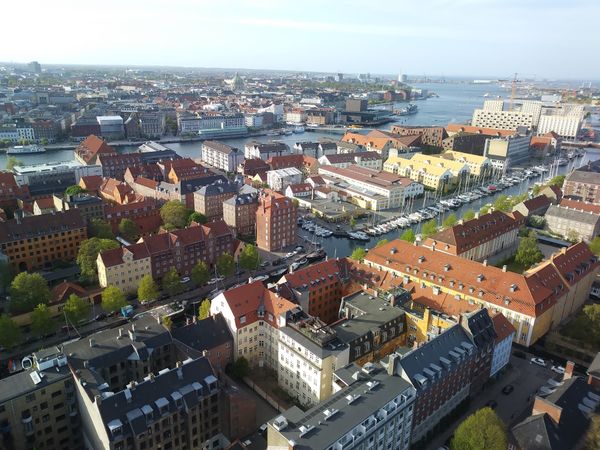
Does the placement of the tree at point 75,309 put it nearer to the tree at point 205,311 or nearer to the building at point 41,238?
the tree at point 205,311

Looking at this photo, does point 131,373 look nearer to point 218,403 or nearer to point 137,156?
point 218,403

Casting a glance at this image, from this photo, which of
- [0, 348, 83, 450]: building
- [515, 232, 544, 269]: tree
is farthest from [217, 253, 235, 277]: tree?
[515, 232, 544, 269]: tree

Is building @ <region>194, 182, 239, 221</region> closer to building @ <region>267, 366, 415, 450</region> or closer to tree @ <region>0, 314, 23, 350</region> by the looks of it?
tree @ <region>0, 314, 23, 350</region>

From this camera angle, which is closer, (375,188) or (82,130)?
(375,188)

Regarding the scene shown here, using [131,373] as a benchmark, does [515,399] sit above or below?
below

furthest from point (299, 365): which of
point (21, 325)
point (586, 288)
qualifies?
point (586, 288)

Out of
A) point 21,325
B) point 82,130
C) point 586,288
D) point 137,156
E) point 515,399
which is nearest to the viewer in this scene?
point 515,399

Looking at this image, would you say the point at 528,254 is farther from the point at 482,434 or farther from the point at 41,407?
the point at 41,407
